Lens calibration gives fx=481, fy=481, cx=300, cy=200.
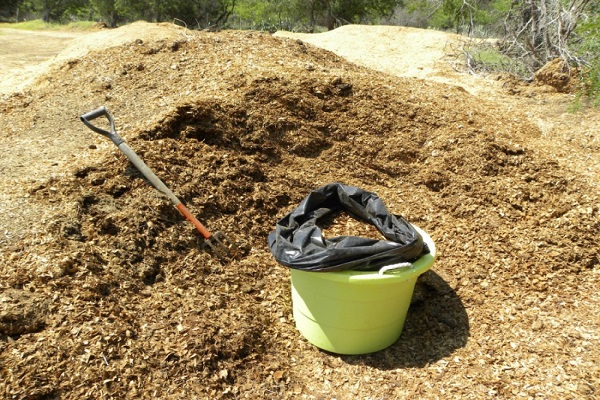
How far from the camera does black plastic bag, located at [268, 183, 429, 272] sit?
2.15 m

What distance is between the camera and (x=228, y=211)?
3.22 metres

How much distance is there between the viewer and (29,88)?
5246mm

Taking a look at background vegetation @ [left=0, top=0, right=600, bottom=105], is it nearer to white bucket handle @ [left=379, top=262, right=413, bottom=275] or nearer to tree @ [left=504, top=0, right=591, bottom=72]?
tree @ [left=504, top=0, right=591, bottom=72]

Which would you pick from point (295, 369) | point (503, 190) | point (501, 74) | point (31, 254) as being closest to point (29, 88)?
point (31, 254)

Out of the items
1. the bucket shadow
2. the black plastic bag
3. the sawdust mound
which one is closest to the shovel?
the black plastic bag

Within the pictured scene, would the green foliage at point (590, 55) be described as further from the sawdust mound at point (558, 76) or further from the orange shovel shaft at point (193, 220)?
the orange shovel shaft at point (193, 220)

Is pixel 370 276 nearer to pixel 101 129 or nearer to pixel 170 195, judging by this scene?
pixel 170 195

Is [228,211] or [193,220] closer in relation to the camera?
[193,220]

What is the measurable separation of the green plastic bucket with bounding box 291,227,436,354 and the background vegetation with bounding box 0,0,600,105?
374 cm

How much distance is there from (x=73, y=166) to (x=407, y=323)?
7.56ft

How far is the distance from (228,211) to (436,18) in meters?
18.0

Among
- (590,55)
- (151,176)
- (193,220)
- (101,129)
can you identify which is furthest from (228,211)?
(590,55)

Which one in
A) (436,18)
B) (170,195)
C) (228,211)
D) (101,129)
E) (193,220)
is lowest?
(436,18)

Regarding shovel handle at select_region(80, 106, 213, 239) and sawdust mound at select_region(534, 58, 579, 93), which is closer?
shovel handle at select_region(80, 106, 213, 239)
